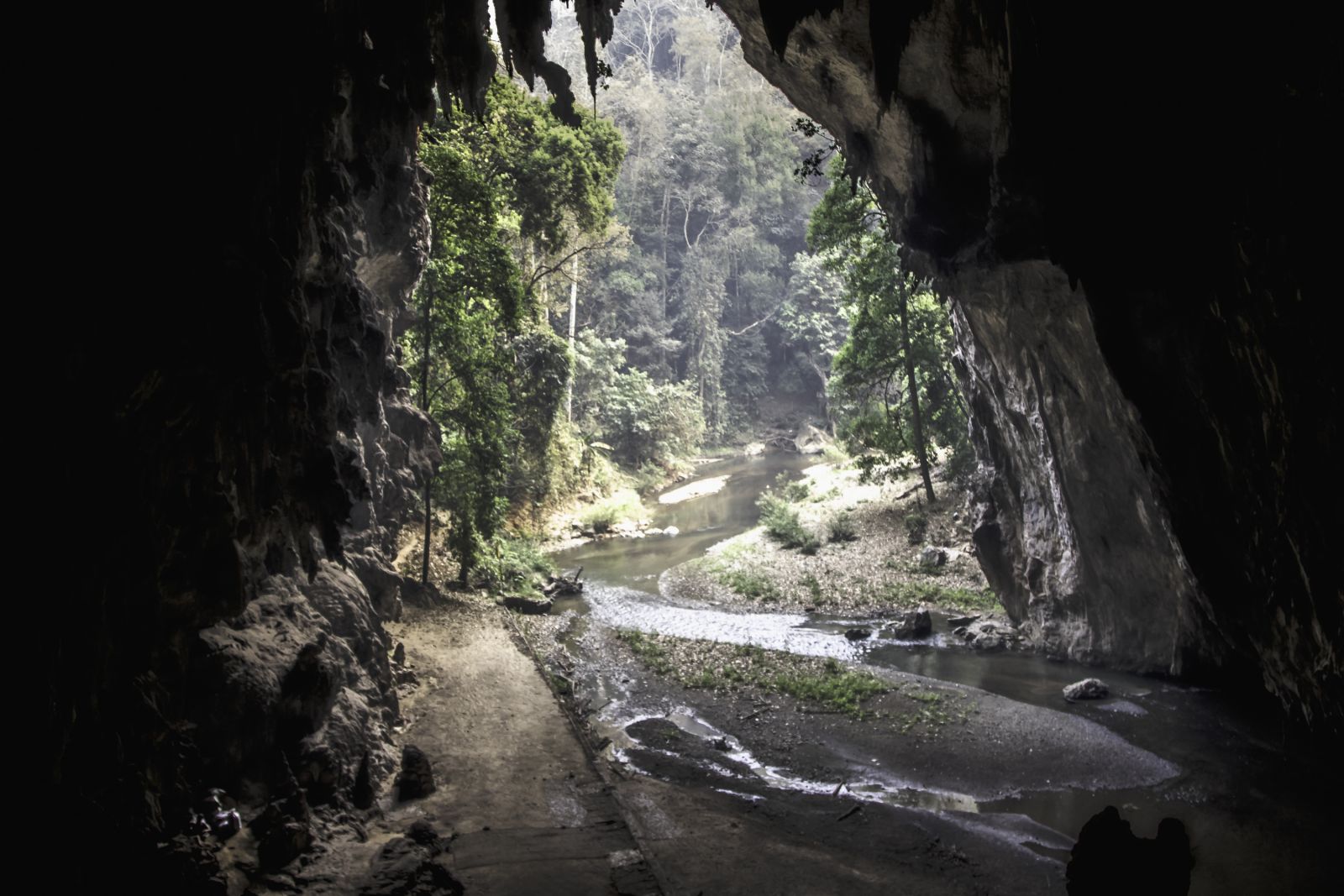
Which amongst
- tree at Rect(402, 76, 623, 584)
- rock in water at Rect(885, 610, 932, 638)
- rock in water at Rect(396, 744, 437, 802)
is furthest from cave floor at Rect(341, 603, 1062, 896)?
tree at Rect(402, 76, 623, 584)

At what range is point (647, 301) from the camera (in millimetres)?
57344

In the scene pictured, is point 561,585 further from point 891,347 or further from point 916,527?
point 891,347

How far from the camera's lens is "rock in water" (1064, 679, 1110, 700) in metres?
13.9

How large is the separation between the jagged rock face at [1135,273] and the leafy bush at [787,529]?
10.2m

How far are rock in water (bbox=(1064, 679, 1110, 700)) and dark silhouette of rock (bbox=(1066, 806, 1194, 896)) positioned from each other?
1057cm

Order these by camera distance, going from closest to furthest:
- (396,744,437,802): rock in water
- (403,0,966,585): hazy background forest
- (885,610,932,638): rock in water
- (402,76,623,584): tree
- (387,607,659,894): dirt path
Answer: (387,607,659,894): dirt path, (396,744,437,802): rock in water, (885,610,932,638): rock in water, (402,76,623,584): tree, (403,0,966,585): hazy background forest

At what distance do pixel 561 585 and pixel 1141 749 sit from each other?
15.6 m

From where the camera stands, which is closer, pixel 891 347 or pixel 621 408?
pixel 891 347

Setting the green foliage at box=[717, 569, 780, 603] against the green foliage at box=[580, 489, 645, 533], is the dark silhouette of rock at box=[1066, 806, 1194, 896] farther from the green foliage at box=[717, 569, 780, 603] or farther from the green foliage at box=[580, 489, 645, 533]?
the green foliage at box=[580, 489, 645, 533]

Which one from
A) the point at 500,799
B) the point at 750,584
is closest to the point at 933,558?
the point at 750,584

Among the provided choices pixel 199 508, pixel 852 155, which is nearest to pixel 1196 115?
pixel 852 155

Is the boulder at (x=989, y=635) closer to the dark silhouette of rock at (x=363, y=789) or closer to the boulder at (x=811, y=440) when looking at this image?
the dark silhouette of rock at (x=363, y=789)

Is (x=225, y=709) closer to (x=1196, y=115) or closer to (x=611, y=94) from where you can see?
(x=1196, y=115)

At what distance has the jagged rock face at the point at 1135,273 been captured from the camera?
6.95 metres
